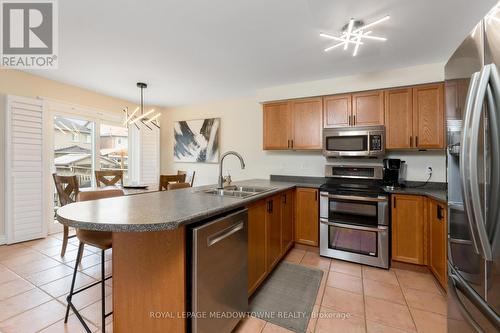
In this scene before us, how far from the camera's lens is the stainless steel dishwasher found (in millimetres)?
1153

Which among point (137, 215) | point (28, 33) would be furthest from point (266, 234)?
point (28, 33)

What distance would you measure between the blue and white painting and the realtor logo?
90.1 inches

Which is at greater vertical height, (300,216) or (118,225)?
(118,225)

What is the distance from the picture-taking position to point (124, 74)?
314 centimetres

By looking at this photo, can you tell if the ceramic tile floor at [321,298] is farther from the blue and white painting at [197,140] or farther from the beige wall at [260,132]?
the blue and white painting at [197,140]

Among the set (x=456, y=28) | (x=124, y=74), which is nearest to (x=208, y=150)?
(x=124, y=74)

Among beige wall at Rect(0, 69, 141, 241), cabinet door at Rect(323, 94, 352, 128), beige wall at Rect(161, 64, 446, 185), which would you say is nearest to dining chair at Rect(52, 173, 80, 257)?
beige wall at Rect(0, 69, 141, 241)

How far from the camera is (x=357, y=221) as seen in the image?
8.55 ft

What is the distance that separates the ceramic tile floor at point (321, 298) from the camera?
162 centimetres

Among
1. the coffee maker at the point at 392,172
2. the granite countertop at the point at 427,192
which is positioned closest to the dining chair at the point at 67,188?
the granite countertop at the point at 427,192

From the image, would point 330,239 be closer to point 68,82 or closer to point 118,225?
point 118,225

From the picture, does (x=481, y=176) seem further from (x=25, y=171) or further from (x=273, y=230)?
(x=25, y=171)

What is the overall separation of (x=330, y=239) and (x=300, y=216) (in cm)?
46

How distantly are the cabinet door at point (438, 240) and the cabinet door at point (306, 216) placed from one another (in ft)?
3.82
